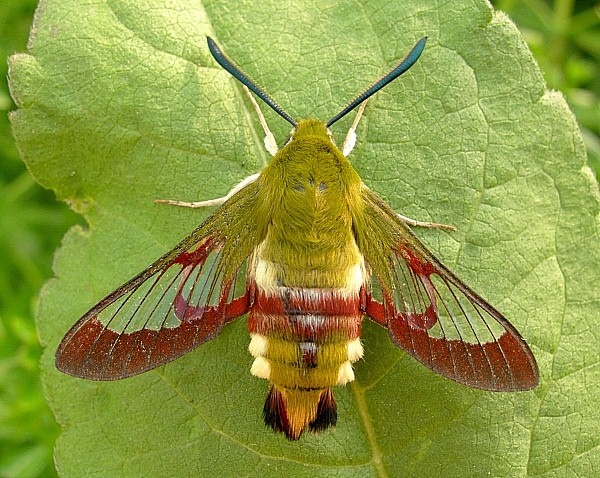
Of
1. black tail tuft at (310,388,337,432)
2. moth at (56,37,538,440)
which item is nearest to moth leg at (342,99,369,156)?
moth at (56,37,538,440)

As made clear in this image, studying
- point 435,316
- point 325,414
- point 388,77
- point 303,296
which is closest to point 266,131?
point 388,77

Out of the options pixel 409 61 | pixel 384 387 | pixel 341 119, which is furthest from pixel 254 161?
pixel 384 387

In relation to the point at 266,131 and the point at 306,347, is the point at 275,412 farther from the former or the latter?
the point at 266,131

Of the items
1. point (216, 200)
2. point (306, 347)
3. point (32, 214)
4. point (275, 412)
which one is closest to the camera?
point (306, 347)

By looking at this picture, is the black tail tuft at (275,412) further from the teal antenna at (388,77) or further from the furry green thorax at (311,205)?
the teal antenna at (388,77)

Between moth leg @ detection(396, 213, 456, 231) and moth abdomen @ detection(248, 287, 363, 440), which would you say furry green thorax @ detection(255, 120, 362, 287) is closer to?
moth abdomen @ detection(248, 287, 363, 440)

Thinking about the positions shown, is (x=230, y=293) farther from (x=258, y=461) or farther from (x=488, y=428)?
(x=488, y=428)
